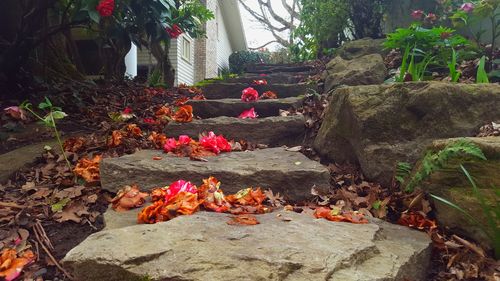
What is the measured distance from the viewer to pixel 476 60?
400 centimetres

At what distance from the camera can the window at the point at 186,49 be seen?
513 inches

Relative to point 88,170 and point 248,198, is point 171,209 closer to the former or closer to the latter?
point 248,198

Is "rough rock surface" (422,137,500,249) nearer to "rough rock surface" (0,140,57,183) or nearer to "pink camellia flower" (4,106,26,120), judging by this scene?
"rough rock surface" (0,140,57,183)

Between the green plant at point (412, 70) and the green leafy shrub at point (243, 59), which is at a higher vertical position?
the green leafy shrub at point (243, 59)

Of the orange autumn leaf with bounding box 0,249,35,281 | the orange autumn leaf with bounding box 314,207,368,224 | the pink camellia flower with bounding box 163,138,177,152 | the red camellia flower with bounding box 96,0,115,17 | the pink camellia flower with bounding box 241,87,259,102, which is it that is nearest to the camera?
the orange autumn leaf with bounding box 0,249,35,281

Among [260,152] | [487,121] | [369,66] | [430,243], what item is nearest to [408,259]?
[430,243]

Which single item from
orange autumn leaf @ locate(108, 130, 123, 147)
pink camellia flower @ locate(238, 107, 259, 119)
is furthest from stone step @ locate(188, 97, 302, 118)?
orange autumn leaf @ locate(108, 130, 123, 147)

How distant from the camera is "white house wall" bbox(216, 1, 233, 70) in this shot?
732 inches

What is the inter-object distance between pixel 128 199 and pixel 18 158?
3.99ft

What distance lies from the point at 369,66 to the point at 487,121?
2.15 meters

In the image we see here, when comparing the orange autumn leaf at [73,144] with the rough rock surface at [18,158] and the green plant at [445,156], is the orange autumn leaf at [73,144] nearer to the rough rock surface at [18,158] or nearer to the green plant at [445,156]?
the rough rock surface at [18,158]

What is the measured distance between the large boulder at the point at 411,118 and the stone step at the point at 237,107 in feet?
4.28

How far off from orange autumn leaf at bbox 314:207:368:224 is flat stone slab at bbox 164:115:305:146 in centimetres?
136

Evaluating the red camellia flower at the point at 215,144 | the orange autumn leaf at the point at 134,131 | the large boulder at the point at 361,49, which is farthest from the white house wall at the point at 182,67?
the red camellia flower at the point at 215,144
